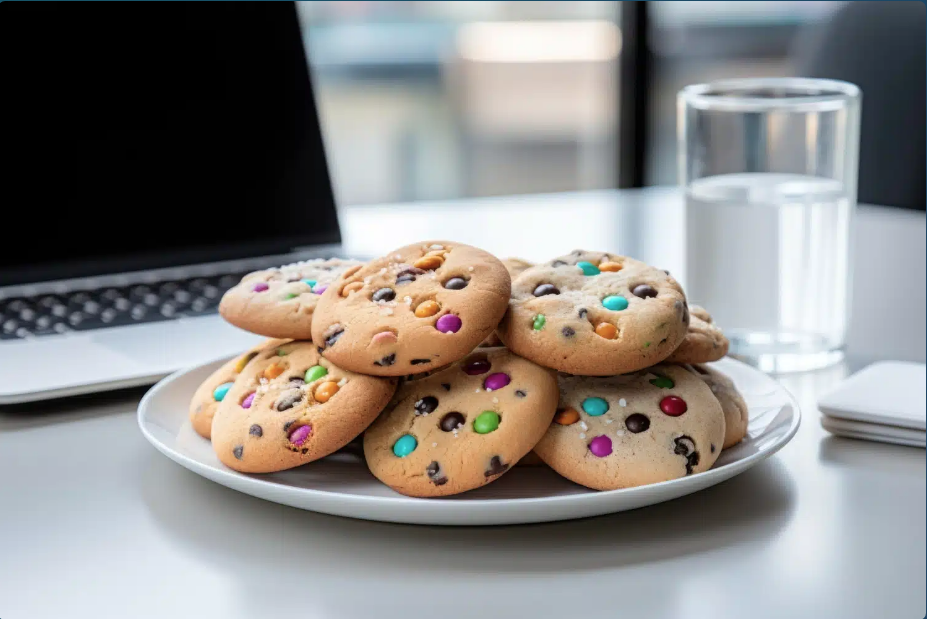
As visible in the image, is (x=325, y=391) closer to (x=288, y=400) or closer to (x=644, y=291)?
(x=288, y=400)

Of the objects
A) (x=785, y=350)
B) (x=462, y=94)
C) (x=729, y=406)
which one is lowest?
(x=462, y=94)

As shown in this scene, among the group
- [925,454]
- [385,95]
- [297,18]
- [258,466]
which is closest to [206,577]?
[258,466]

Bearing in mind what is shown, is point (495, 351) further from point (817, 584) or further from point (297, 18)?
point (297, 18)

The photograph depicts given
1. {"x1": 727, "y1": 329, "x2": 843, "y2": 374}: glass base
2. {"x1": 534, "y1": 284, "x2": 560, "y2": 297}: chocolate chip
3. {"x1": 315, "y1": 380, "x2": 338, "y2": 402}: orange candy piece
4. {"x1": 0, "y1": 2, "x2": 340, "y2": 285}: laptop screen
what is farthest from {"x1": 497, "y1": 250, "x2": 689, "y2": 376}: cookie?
{"x1": 0, "y1": 2, "x2": 340, "y2": 285}: laptop screen

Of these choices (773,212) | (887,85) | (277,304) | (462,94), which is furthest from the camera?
(462,94)

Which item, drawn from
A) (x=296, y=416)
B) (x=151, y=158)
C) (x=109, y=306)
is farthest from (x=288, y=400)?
(x=151, y=158)
